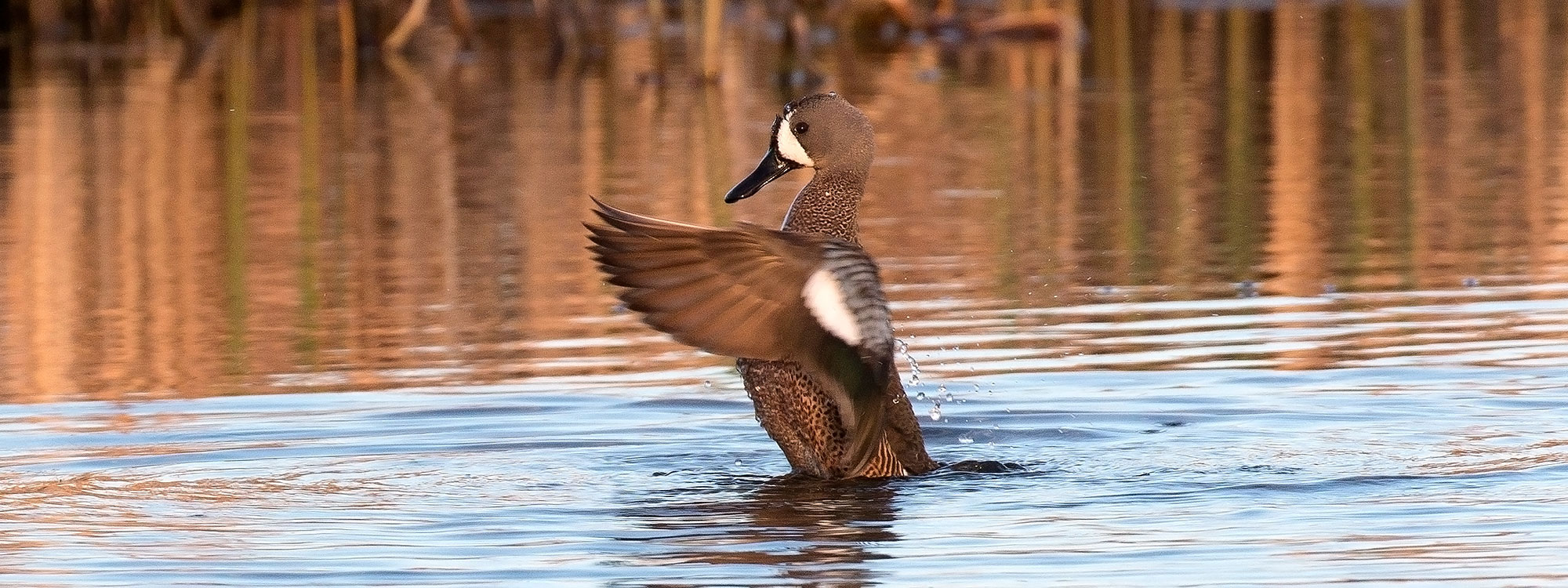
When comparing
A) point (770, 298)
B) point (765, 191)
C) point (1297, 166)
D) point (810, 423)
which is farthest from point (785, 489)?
point (1297, 166)

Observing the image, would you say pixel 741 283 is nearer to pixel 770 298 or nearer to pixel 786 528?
pixel 770 298

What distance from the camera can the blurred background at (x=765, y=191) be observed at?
27.5ft

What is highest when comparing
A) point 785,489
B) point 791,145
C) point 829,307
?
point 791,145

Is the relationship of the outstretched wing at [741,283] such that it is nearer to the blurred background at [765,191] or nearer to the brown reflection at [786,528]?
the brown reflection at [786,528]

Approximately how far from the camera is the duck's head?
6398mm

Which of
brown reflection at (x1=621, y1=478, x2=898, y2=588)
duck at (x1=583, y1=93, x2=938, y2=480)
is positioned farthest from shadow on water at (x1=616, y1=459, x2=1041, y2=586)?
duck at (x1=583, y1=93, x2=938, y2=480)

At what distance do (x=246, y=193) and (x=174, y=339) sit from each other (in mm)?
4661

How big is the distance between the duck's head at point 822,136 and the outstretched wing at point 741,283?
0.68 metres

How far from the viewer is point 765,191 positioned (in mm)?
12609

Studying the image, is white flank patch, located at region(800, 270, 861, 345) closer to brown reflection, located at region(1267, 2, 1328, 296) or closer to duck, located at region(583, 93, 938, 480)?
duck, located at region(583, 93, 938, 480)

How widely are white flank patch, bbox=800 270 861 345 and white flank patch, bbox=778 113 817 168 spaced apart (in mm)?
794

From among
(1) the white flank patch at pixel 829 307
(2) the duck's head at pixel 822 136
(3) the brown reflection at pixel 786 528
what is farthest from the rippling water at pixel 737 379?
(2) the duck's head at pixel 822 136

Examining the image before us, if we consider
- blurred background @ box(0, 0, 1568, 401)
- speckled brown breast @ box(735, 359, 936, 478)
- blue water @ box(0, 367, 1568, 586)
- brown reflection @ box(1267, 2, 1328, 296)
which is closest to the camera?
blue water @ box(0, 367, 1568, 586)

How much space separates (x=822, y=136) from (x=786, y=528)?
1.09m
